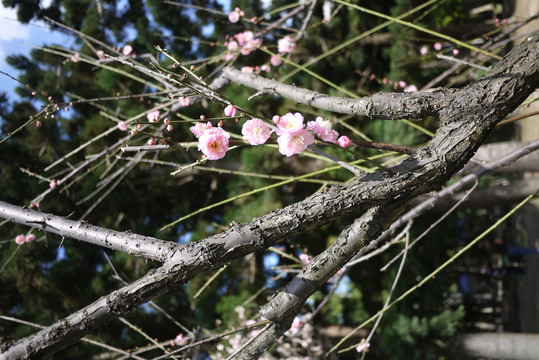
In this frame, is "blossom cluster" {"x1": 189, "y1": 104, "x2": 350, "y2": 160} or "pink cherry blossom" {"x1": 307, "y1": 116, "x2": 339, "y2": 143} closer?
"blossom cluster" {"x1": 189, "y1": 104, "x2": 350, "y2": 160}

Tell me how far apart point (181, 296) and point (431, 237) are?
2.42 m

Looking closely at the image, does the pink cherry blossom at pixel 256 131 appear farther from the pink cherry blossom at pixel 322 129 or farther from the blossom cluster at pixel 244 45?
the blossom cluster at pixel 244 45

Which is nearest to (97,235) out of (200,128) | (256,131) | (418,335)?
(200,128)

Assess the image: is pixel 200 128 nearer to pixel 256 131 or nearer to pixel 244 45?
pixel 256 131

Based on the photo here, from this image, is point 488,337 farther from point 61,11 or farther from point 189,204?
point 61,11

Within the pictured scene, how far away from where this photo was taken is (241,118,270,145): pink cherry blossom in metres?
1.04

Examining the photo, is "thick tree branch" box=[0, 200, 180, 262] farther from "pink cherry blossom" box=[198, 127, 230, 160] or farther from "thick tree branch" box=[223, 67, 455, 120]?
"thick tree branch" box=[223, 67, 455, 120]

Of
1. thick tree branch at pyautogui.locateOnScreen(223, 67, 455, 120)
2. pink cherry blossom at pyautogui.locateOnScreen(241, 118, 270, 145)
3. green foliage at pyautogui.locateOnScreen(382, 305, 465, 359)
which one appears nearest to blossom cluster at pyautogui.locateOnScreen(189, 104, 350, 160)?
pink cherry blossom at pyautogui.locateOnScreen(241, 118, 270, 145)

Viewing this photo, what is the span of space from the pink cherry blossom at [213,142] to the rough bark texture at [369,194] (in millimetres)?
208

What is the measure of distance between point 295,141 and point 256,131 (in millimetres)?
Result: 103

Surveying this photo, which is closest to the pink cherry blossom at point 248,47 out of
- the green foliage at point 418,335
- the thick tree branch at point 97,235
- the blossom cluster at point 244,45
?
the blossom cluster at point 244,45

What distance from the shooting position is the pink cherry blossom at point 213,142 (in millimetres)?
1061

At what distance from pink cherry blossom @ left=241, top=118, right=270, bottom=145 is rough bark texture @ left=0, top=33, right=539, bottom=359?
205 millimetres

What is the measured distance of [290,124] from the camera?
1.05m
